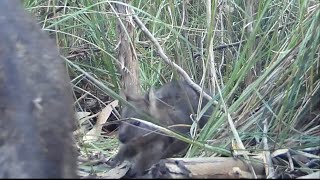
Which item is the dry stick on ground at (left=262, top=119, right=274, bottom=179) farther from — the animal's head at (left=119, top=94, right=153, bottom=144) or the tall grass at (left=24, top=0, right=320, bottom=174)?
the animal's head at (left=119, top=94, right=153, bottom=144)

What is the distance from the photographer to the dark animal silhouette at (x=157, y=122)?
309 cm

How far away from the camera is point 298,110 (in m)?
3.05

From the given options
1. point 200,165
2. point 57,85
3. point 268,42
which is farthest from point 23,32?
point 268,42

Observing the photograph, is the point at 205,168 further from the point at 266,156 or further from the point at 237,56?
the point at 237,56

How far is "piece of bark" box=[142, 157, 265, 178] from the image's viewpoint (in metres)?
2.31

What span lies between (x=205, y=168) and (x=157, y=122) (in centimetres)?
71

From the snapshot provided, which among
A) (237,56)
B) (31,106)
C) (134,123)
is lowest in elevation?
(134,123)

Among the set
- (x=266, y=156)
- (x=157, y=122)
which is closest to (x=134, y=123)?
(x=157, y=122)

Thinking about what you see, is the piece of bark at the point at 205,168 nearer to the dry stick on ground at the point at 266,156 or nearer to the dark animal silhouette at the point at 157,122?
the dry stick on ground at the point at 266,156

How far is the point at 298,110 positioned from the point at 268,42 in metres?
0.99

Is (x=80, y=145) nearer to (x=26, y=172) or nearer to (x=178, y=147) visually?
(x=178, y=147)

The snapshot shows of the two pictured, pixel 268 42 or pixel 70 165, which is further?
pixel 268 42

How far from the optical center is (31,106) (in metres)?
1.72

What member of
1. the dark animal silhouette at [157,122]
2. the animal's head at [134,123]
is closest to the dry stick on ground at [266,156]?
the dark animal silhouette at [157,122]
